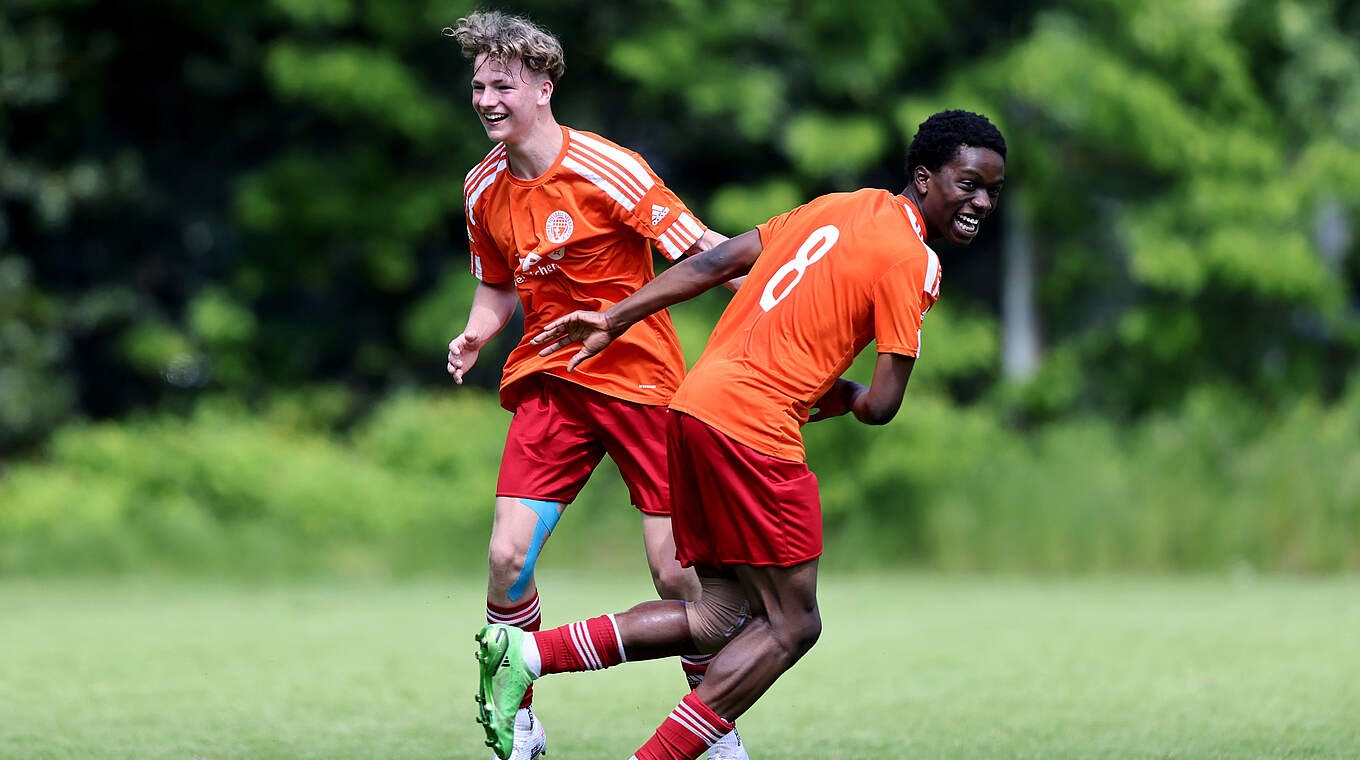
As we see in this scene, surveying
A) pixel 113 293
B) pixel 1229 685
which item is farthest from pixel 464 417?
pixel 1229 685

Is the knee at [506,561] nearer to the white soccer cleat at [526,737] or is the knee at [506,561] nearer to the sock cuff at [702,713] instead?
the white soccer cleat at [526,737]

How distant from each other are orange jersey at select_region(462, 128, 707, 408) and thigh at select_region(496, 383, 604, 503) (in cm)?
13

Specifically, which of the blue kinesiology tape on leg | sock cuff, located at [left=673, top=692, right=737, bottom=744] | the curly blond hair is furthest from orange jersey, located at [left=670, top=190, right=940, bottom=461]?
the curly blond hair

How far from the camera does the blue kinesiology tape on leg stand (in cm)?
540

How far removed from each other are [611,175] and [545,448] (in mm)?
946

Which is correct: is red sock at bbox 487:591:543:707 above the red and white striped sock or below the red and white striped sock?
above

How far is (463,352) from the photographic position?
18.5 ft

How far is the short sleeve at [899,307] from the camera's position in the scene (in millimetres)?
4305

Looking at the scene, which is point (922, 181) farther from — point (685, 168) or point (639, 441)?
point (685, 168)

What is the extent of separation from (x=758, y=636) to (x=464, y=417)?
41.6 feet

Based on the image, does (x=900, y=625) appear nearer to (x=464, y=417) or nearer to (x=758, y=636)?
(x=758, y=636)

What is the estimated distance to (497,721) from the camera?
462 cm

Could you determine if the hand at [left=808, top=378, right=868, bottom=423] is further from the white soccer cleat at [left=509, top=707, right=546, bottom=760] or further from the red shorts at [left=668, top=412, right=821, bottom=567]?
the white soccer cleat at [left=509, top=707, right=546, bottom=760]

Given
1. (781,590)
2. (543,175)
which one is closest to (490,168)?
(543,175)
